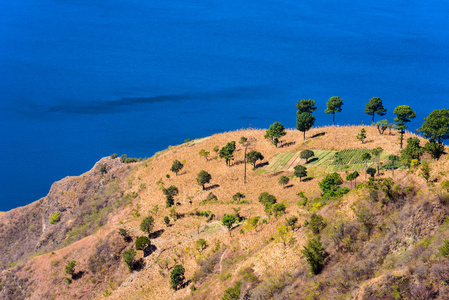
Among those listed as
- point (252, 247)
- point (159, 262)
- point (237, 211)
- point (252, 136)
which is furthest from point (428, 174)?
point (252, 136)

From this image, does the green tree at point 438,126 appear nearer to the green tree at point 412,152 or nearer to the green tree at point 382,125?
the green tree at point 412,152

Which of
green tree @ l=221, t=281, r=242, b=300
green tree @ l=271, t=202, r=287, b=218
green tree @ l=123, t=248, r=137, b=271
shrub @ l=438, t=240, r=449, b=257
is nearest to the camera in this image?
shrub @ l=438, t=240, r=449, b=257

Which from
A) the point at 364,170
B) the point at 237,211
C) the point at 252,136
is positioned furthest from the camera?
the point at 252,136

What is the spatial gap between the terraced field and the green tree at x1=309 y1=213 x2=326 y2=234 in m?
29.7

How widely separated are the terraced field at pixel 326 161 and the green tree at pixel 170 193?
15.8 metres

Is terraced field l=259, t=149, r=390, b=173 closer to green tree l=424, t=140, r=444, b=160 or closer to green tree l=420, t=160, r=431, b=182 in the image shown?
green tree l=424, t=140, r=444, b=160

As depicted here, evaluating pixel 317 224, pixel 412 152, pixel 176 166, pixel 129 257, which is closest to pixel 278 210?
pixel 317 224

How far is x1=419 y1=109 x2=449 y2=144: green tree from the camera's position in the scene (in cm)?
6112

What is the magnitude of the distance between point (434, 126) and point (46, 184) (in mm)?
155965

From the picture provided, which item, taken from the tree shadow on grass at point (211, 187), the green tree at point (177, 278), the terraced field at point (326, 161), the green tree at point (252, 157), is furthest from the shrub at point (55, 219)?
the green tree at point (177, 278)

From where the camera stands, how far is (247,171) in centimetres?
7900

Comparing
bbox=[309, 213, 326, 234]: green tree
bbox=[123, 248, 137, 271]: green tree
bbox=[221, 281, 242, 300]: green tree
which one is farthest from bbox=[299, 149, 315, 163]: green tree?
bbox=[221, 281, 242, 300]: green tree

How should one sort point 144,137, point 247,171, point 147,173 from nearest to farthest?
1. point 247,171
2. point 147,173
3. point 144,137

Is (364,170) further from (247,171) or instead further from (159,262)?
(159,262)
